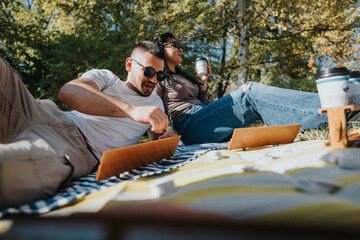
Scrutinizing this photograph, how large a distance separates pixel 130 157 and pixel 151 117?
24cm

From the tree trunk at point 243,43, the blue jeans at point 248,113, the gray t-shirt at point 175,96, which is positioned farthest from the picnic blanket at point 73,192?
the tree trunk at point 243,43

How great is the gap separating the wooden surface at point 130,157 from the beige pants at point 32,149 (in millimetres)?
183

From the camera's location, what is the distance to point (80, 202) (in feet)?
2.60

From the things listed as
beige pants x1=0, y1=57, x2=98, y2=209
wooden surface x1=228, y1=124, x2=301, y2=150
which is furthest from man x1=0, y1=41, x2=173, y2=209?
wooden surface x1=228, y1=124, x2=301, y2=150

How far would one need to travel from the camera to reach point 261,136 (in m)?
1.57

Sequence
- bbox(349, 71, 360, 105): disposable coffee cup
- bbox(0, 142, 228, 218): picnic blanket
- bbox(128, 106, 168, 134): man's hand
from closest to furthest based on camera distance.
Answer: bbox(0, 142, 228, 218): picnic blanket → bbox(349, 71, 360, 105): disposable coffee cup → bbox(128, 106, 168, 134): man's hand

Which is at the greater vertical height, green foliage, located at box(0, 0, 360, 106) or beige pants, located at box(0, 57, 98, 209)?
green foliage, located at box(0, 0, 360, 106)

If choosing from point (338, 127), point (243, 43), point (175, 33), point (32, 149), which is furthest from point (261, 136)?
point (175, 33)

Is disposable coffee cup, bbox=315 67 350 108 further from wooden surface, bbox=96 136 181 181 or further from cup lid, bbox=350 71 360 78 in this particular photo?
wooden surface, bbox=96 136 181 181

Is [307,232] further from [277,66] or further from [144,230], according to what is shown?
[277,66]

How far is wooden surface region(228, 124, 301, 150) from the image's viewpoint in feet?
4.91

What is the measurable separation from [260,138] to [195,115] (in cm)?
91

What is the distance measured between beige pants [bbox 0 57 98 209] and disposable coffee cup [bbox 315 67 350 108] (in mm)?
1237

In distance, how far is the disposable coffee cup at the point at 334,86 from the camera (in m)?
1.02
